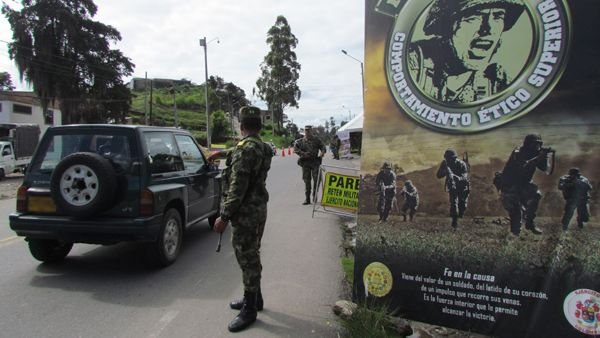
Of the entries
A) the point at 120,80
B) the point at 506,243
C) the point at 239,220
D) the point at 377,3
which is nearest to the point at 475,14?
the point at 377,3

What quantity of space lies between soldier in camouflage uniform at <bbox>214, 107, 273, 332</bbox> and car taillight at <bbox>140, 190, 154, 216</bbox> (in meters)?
1.42

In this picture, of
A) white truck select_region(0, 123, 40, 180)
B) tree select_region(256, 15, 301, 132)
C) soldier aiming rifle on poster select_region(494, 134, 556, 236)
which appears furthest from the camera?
tree select_region(256, 15, 301, 132)

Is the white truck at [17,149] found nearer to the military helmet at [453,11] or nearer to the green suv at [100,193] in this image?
the green suv at [100,193]

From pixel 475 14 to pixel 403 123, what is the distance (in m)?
0.89

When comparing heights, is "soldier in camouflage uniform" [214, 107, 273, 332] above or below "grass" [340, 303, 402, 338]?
above

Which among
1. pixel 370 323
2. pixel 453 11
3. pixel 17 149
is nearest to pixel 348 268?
pixel 370 323

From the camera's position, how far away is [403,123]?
3.28 meters

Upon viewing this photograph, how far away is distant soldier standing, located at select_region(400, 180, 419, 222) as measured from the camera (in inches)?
129

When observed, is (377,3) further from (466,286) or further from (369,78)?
(466,286)

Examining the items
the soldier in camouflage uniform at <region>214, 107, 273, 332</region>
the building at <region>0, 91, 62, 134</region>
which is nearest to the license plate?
the soldier in camouflage uniform at <region>214, 107, 273, 332</region>

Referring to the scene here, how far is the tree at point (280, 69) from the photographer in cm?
6141

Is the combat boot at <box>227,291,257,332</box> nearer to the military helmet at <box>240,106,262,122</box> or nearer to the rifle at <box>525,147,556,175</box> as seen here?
the military helmet at <box>240,106,262,122</box>

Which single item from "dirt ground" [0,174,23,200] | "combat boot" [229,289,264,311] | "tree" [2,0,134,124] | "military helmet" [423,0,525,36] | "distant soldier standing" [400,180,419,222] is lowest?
"dirt ground" [0,174,23,200]

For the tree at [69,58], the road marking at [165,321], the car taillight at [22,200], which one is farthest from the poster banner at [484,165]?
the tree at [69,58]
